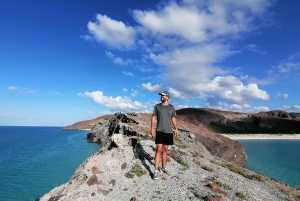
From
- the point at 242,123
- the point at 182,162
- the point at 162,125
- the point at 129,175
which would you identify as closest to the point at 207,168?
the point at 182,162

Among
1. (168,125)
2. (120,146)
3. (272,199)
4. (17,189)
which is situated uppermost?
(168,125)

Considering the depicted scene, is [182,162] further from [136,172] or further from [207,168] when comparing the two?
[136,172]

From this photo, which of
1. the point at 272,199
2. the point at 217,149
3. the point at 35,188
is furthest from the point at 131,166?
the point at 217,149

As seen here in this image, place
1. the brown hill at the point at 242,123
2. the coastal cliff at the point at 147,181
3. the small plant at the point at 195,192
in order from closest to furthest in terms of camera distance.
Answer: the small plant at the point at 195,192 → the coastal cliff at the point at 147,181 → the brown hill at the point at 242,123

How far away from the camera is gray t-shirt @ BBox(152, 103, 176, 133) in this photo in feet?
31.7

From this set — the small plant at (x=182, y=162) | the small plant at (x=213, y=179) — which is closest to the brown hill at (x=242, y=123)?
the small plant at (x=182, y=162)

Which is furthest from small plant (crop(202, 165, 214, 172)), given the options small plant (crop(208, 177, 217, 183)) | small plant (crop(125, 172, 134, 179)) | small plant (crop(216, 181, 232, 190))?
small plant (crop(125, 172, 134, 179))

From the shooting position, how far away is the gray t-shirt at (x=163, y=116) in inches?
381

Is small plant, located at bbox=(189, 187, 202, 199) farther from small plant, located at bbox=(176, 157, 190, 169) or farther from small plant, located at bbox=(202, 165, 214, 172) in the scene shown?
small plant, located at bbox=(202, 165, 214, 172)

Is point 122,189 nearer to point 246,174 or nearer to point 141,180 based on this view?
point 141,180

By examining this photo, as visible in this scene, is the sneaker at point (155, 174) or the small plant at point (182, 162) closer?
the sneaker at point (155, 174)

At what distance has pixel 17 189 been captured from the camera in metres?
18.5

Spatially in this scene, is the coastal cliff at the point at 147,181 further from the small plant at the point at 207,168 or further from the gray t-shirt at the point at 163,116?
the gray t-shirt at the point at 163,116

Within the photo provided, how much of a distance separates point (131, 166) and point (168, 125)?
3.23m
